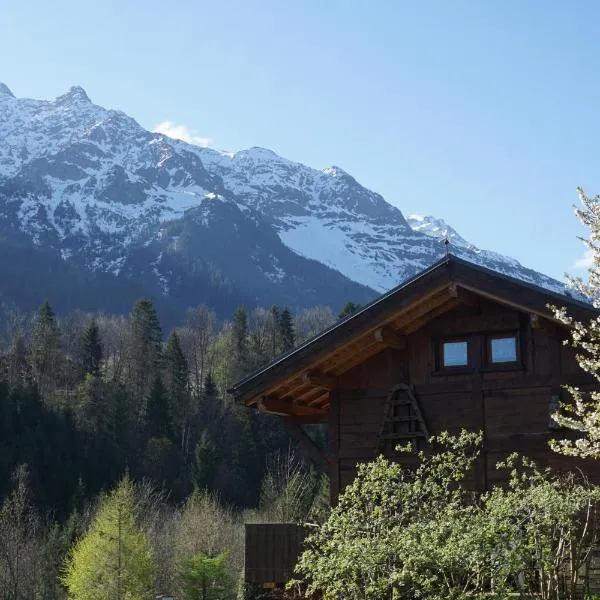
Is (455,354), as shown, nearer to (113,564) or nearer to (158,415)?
(113,564)

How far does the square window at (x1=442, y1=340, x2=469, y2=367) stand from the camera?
17.8 m

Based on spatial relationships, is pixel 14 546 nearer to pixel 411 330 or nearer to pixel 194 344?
pixel 411 330

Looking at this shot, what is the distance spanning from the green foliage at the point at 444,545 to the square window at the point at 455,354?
13.0 feet

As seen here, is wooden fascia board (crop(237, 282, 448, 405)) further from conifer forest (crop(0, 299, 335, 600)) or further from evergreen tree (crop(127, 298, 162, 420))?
evergreen tree (crop(127, 298, 162, 420))

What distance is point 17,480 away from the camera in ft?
219

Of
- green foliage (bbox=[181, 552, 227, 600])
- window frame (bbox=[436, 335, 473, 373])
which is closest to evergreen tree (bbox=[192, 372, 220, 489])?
green foliage (bbox=[181, 552, 227, 600])

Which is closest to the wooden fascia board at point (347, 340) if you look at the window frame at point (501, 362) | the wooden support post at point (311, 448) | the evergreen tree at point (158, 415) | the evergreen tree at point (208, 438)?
the wooden support post at point (311, 448)

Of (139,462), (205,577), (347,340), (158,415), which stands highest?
(158,415)

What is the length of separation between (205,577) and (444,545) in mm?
31752

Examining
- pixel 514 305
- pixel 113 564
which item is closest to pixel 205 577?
pixel 113 564

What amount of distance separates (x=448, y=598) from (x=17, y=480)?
192 ft

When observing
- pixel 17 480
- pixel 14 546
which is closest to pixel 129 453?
pixel 17 480

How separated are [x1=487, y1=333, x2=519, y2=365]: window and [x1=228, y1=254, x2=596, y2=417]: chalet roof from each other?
0.76 m

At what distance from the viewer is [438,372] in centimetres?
1775
